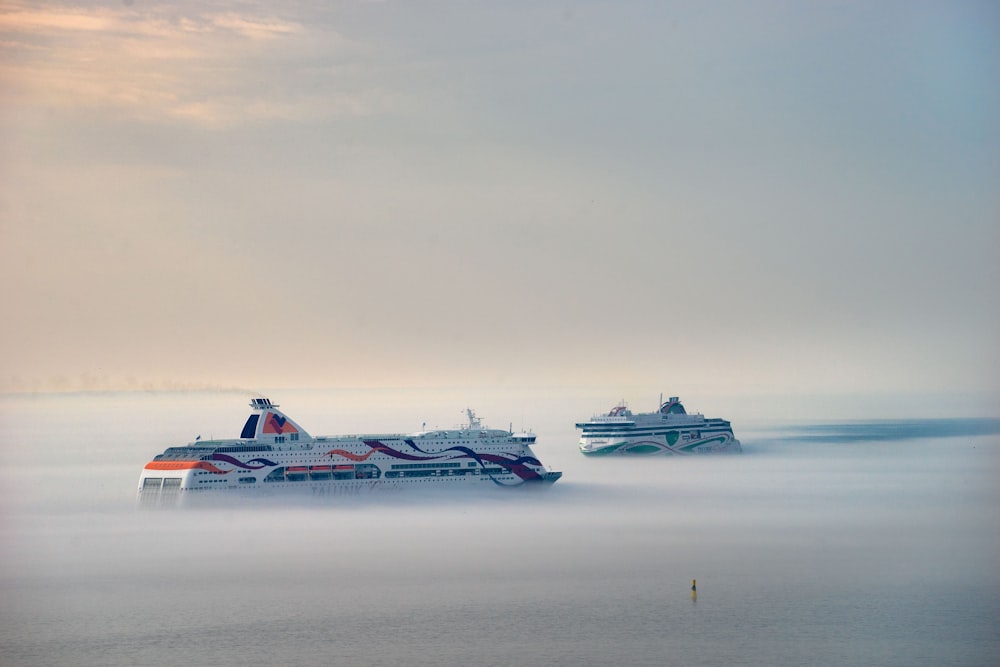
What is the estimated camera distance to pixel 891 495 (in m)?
128

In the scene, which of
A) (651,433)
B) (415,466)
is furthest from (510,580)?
(651,433)

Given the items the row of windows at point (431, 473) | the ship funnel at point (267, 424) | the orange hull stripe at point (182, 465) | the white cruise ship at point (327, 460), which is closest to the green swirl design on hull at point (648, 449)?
the white cruise ship at point (327, 460)

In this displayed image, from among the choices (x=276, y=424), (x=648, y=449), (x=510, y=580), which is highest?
(x=648, y=449)

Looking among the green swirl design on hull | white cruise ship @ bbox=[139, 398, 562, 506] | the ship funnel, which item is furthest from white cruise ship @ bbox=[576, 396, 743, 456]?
the ship funnel

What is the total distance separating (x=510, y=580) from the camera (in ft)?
238

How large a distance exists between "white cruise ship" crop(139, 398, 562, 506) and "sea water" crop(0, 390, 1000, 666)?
2748mm

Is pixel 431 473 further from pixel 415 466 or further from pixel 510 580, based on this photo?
pixel 510 580

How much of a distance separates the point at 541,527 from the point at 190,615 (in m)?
34.3

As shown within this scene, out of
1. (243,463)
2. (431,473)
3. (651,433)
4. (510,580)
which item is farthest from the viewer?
(651,433)

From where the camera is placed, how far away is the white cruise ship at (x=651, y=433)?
156250 millimetres

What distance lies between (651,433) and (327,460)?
192 ft

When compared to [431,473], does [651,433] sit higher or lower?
higher

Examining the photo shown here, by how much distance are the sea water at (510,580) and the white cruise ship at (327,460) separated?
9.02 feet

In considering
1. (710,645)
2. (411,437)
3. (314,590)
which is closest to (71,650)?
(314,590)
